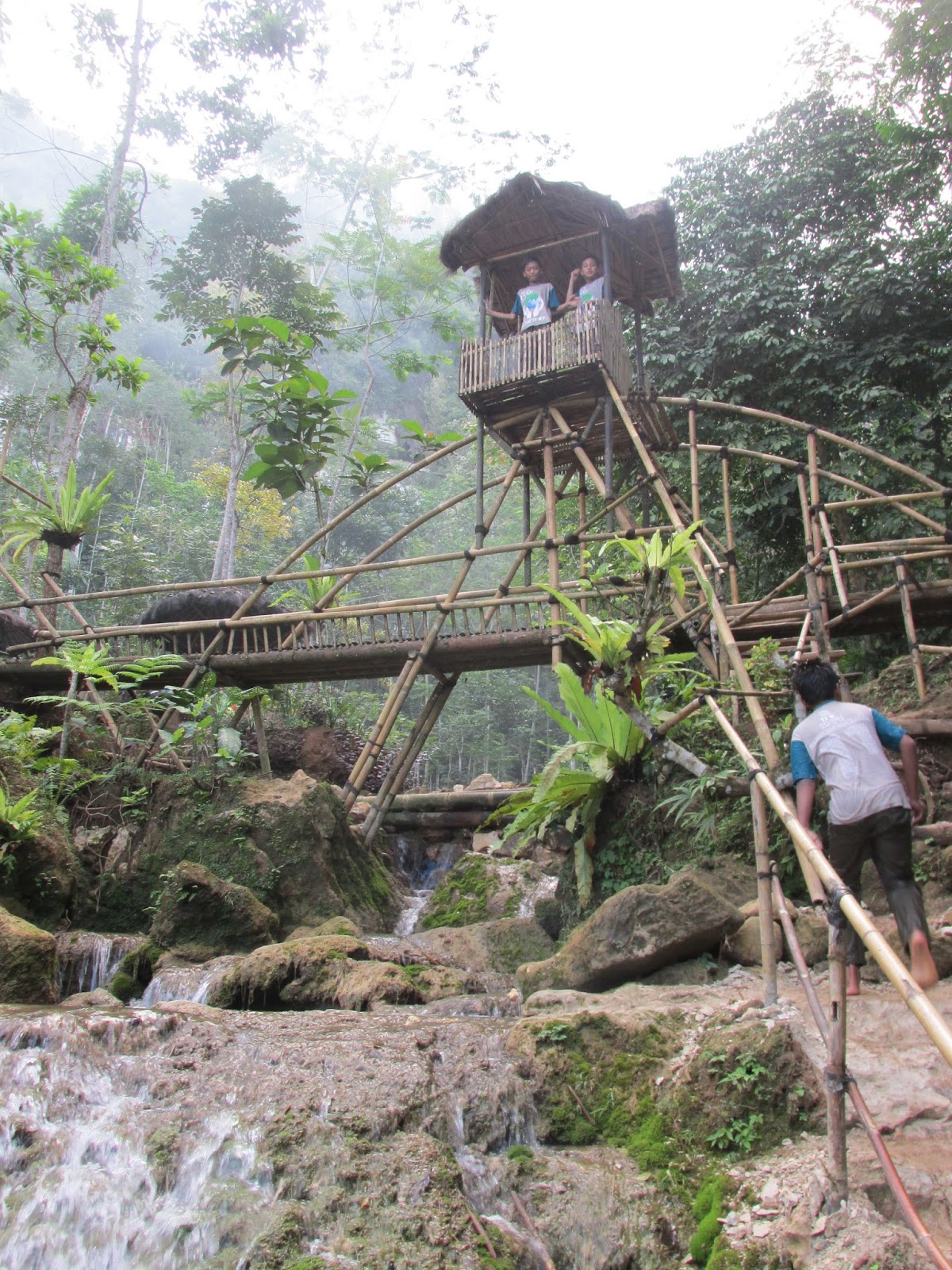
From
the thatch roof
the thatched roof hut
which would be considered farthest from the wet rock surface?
the thatch roof

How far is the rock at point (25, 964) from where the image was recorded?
452 centimetres

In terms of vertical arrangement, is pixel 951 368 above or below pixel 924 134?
below

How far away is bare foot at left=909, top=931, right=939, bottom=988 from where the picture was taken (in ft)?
9.70

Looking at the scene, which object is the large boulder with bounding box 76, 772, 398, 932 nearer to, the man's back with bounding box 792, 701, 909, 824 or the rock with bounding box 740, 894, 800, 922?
the rock with bounding box 740, 894, 800, 922

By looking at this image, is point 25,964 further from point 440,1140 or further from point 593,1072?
point 593,1072

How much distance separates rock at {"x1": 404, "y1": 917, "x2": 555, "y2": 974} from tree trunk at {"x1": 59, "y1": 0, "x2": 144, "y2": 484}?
8233 mm

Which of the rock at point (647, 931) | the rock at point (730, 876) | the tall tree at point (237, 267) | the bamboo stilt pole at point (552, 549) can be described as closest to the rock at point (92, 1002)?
the rock at point (647, 931)

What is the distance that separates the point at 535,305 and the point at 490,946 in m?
6.46

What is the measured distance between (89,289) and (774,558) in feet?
32.7

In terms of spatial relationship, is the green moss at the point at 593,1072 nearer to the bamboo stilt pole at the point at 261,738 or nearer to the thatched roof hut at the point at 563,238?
the bamboo stilt pole at the point at 261,738

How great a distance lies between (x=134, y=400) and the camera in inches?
1284

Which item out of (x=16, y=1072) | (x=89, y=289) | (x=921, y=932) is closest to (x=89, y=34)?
(x=89, y=289)

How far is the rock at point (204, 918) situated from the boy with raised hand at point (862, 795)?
3997 mm

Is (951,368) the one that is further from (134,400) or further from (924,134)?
(134,400)
